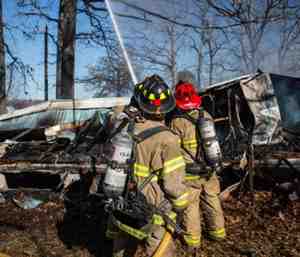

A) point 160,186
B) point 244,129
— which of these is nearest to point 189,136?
point 160,186

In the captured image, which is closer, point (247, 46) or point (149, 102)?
point (149, 102)

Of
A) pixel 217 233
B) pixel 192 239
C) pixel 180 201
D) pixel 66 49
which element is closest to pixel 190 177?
pixel 192 239

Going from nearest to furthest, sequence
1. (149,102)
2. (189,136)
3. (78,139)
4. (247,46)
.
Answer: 1. (149,102)
2. (189,136)
3. (78,139)
4. (247,46)

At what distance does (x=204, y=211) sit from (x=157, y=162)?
69.5 inches

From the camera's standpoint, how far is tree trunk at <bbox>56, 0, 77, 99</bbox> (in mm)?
12305

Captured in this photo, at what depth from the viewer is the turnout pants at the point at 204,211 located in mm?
4188

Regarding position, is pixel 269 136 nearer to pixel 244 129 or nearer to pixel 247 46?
pixel 244 129

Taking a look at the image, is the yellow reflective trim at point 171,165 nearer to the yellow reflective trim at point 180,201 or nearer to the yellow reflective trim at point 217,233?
the yellow reflective trim at point 180,201

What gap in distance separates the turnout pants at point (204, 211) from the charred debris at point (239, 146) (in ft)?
4.45

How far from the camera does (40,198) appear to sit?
19.7 feet

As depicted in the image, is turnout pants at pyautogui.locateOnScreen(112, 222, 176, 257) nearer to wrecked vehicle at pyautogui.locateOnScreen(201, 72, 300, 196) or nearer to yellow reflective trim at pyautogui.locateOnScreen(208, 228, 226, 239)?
yellow reflective trim at pyautogui.locateOnScreen(208, 228, 226, 239)

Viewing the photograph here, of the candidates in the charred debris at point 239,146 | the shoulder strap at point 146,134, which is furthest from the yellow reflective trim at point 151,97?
the charred debris at point 239,146

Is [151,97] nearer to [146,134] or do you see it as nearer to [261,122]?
[146,134]

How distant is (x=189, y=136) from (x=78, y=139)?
3185 millimetres
